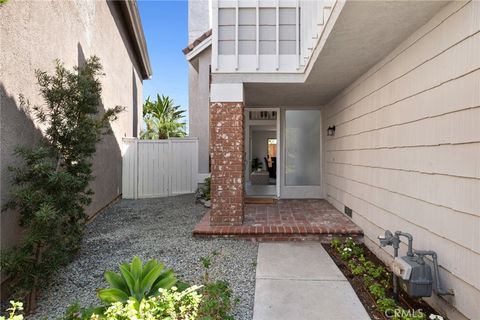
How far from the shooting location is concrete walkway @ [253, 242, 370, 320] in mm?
2699

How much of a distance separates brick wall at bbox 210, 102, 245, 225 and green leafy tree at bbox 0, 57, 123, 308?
5.74ft

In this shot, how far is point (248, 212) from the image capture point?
634cm

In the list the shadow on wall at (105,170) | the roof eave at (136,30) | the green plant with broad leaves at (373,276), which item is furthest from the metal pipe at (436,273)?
the roof eave at (136,30)

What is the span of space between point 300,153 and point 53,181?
19.9 feet

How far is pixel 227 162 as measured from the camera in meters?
5.16

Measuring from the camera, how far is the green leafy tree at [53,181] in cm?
285

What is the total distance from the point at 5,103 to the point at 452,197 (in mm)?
4482

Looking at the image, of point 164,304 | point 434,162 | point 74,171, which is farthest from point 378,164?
point 74,171

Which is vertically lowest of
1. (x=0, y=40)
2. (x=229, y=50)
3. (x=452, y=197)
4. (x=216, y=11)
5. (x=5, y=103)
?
(x=452, y=197)

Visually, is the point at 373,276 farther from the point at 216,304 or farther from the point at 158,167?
the point at 158,167

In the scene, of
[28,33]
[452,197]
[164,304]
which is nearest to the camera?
[164,304]

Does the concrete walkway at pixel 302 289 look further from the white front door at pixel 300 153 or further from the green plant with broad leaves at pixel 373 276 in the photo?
the white front door at pixel 300 153

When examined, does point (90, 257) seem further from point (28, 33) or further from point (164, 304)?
point (28, 33)

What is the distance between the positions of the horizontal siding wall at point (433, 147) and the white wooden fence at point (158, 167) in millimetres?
6530
